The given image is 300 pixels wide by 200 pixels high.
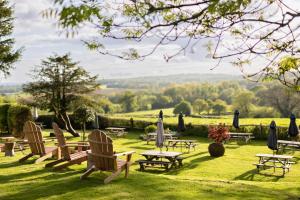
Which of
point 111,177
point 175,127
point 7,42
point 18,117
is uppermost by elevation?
point 7,42

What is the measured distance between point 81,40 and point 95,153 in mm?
3007

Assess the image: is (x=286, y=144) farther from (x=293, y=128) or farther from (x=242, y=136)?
(x=242, y=136)

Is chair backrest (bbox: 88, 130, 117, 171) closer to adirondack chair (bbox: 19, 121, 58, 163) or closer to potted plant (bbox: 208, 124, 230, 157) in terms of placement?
adirondack chair (bbox: 19, 121, 58, 163)

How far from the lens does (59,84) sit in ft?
89.8

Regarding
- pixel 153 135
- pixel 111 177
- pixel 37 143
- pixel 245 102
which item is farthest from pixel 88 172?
pixel 245 102

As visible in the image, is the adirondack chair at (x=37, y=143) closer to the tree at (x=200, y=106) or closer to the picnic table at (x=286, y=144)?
the picnic table at (x=286, y=144)

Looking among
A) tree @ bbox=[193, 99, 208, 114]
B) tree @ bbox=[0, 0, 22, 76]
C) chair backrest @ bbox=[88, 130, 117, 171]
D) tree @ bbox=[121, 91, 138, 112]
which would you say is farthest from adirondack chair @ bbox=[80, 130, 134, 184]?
tree @ bbox=[121, 91, 138, 112]

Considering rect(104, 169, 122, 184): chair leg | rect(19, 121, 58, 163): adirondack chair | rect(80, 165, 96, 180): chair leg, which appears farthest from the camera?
rect(19, 121, 58, 163): adirondack chair

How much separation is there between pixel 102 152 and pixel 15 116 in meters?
17.0

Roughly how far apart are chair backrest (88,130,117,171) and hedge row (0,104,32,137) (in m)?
15.9

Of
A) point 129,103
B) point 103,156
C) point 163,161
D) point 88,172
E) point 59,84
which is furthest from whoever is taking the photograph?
point 129,103

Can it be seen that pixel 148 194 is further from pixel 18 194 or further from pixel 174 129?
pixel 174 129

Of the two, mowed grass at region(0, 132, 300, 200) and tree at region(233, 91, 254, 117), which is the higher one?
tree at region(233, 91, 254, 117)

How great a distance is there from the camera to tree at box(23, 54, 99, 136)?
2711cm
